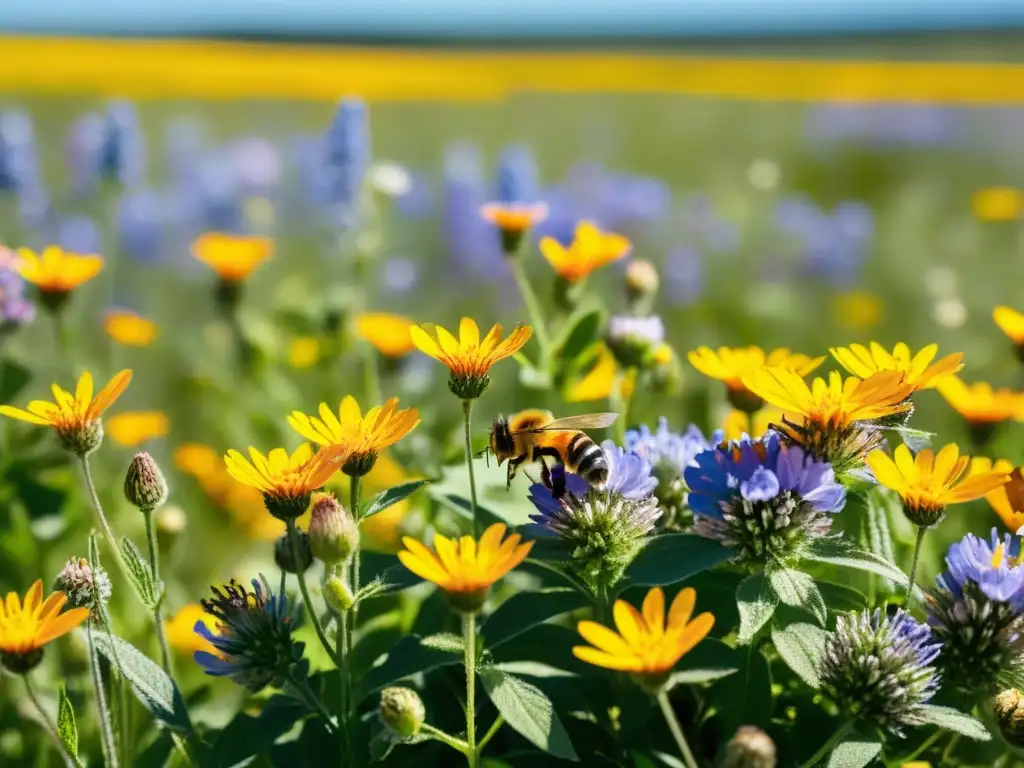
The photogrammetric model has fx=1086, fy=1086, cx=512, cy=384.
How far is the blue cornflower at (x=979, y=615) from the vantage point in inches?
38.2

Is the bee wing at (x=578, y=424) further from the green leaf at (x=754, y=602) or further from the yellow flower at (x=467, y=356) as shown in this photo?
the green leaf at (x=754, y=602)

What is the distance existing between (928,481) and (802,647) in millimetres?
190

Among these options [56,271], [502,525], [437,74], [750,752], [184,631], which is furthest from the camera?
[437,74]

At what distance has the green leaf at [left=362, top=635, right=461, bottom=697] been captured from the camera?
1.02 metres

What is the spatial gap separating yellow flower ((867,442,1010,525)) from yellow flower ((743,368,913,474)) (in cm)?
4

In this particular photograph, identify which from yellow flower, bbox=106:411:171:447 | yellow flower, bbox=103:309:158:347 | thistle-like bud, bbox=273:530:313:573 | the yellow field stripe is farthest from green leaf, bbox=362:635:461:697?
the yellow field stripe

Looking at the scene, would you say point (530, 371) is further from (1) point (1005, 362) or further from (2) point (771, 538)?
(1) point (1005, 362)

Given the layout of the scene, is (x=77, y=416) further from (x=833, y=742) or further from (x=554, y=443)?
(x=833, y=742)

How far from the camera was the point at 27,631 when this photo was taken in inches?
36.5

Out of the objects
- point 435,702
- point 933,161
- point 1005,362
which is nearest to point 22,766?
point 435,702

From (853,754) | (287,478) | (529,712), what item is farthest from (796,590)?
(287,478)

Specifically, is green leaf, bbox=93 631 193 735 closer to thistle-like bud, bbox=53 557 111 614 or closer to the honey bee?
thistle-like bud, bbox=53 557 111 614

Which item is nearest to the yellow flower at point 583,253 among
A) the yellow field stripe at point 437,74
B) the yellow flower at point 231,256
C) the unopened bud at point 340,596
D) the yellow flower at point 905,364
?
the yellow flower at point 905,364

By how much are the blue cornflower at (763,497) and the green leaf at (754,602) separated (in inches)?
1.2
